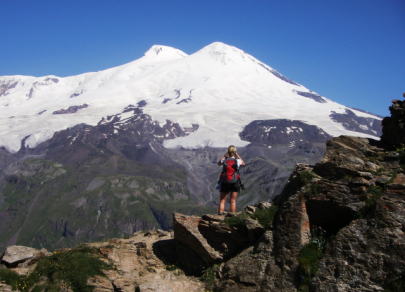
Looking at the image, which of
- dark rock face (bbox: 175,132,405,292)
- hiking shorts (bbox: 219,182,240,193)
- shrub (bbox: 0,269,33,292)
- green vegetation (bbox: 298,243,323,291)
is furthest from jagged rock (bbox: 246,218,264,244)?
shrub (bbox: 0,269,33,292)

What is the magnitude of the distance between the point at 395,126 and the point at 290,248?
24.4 feet

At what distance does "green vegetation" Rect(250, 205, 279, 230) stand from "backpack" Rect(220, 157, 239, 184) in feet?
6.24

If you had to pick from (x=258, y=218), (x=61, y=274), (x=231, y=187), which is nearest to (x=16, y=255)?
(x=61, y=274)

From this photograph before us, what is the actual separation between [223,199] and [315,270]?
581cm

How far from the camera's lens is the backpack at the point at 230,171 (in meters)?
15.6

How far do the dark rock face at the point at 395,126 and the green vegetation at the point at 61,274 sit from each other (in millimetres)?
11452

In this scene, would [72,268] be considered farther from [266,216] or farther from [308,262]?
[308,262]

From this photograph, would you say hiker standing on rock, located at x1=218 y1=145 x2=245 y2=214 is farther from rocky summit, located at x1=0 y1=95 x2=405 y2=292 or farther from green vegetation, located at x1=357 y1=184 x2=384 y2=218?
green vegetation, located at x1=357 y1=184 x2=384 y2=218

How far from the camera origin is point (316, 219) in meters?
12.5

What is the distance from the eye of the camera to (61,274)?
43.2 ft

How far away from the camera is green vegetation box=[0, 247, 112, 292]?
42.3ft

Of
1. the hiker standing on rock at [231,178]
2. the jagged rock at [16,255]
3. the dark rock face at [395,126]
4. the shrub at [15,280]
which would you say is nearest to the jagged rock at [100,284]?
the shrub at [15,280]

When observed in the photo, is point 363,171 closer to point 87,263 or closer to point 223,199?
point 223,199

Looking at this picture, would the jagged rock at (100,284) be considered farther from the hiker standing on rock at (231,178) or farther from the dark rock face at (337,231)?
the hiker standing on rock at (231,178)
